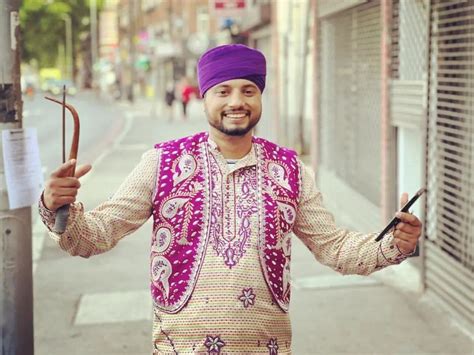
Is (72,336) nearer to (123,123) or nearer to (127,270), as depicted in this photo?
Result: (127,270)

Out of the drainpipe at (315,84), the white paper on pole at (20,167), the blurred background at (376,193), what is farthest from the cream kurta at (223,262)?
the drainpipe at (315,84)

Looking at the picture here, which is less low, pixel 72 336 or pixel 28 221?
pixel 28 221

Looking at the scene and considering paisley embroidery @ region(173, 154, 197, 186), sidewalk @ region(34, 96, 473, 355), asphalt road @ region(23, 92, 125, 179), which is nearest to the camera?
paisley embroidery @ region(173, 154, 197, 186)

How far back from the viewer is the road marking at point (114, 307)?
694 centimetres

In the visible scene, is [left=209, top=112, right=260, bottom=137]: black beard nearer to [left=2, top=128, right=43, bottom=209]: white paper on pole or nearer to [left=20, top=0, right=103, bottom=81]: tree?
[left=2, top=128, right=43, bottom=209]: white paper on pole

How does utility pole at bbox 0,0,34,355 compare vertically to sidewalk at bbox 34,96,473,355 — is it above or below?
above

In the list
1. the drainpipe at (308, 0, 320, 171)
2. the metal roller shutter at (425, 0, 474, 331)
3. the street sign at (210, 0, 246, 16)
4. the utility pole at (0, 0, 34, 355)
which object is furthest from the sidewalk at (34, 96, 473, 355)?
the street sign at (210, 0, 246, 16)

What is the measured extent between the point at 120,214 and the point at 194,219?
0.94ft

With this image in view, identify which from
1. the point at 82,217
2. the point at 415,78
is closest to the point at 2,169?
the point at 82,217

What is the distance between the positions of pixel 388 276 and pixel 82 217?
5.30 metres

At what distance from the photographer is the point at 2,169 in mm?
4820

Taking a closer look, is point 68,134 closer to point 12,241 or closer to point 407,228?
point 12,241

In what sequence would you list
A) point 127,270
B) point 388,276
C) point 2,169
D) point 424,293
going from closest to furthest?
point 2,169, point 424,293, point 388,276, point 127,270

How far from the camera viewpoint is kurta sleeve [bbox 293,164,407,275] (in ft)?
10.9
